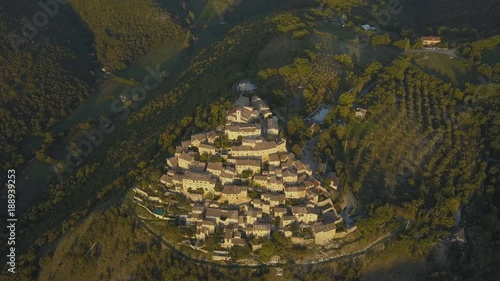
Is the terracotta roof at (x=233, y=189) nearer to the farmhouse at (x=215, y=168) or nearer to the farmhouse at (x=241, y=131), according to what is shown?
the farmhouse at (x=215, y=168)

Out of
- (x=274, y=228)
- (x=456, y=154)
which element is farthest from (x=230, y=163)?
(x=456, y=154)

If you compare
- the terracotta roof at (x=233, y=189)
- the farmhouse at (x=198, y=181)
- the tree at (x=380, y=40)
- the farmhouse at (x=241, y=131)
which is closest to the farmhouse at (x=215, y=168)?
the farmhouse at (x=198, y=181)

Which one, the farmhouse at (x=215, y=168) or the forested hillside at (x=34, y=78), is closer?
the farmhouse at (x=215, y=168)

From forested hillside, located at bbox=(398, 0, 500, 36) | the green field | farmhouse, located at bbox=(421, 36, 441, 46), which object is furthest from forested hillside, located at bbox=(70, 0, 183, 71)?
the green field

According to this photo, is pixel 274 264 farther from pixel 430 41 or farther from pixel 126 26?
pixel 126 26

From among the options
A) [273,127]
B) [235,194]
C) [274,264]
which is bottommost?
[274,264]

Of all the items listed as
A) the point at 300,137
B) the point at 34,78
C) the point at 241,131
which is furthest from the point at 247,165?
the point at 34,78
